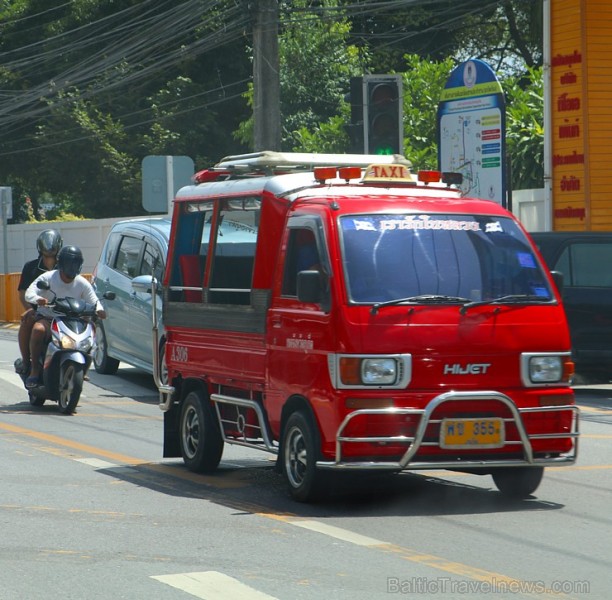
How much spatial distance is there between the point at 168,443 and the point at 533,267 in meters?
3.22

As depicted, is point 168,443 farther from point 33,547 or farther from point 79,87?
point 79,87

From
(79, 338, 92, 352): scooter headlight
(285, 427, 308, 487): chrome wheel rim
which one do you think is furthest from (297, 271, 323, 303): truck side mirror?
(79, 338, 92, 352): scooter headlight

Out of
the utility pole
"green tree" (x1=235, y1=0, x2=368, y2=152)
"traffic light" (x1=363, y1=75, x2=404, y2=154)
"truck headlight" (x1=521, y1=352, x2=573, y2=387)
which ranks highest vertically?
"green tree" (x1=235, y1=0, x2=368, y2=152)

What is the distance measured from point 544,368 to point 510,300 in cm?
46

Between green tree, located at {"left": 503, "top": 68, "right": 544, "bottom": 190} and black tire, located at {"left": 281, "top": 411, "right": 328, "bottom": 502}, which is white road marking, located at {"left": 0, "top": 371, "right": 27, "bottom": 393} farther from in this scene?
green tree, located at {"left": 503, "top": 68, "right": 544, "bottom": 190}

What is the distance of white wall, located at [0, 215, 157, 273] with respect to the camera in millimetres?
33188

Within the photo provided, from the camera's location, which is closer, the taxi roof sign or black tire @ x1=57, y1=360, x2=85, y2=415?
the taxi roof sign

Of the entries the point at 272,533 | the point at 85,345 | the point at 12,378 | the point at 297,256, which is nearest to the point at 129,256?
the point at 12,378

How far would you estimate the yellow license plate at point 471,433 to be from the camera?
26.8ft

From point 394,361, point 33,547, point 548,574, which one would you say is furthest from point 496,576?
A: point 33,547

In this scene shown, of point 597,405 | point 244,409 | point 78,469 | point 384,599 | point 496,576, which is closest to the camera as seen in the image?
point 384,599

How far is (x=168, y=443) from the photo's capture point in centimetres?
1045

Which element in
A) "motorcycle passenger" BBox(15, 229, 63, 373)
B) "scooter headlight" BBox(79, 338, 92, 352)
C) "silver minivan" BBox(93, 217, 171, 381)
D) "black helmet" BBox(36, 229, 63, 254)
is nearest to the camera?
"scooter headlight" BBox(79, 338, 92, 352)

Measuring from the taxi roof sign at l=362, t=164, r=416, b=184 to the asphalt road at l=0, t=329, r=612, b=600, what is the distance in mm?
2033
